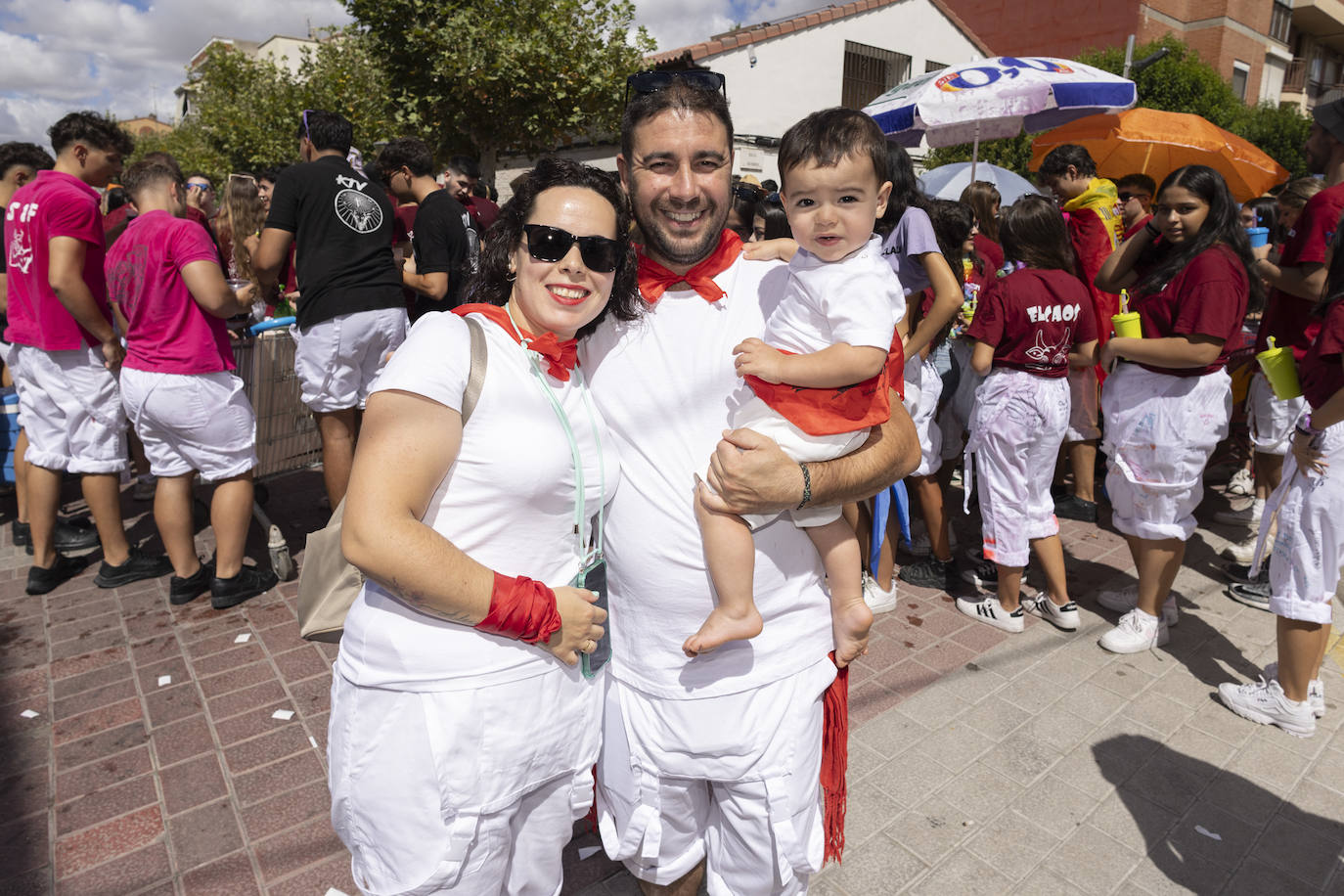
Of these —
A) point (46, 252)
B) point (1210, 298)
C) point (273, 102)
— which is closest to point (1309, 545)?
point (1210, 298)

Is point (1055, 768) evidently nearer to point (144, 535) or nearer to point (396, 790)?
point (396, 790)

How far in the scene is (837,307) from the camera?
1871mm

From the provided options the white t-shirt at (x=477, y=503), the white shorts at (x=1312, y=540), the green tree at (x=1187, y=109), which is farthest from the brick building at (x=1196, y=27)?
the white t-shirt at (x=477, y=503)

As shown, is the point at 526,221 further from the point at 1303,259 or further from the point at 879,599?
the point at 1303,259

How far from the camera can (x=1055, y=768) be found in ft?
10.1

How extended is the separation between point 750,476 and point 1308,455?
2.88 m

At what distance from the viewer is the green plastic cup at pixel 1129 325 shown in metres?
3.75

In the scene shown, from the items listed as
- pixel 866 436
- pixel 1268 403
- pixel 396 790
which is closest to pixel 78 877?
pixel 396 790

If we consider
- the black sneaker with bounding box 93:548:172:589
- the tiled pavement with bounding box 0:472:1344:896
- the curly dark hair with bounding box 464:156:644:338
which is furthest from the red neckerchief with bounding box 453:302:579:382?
the black sneaker with bounding box 93:548:172:589

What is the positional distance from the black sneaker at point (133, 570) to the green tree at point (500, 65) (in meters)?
12.8

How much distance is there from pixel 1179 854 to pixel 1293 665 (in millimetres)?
1223

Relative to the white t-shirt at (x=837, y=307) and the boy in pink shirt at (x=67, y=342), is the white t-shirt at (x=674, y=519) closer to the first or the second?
the white t-shirt at (x=837, y=307)

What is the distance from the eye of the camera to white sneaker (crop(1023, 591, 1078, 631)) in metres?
4.20

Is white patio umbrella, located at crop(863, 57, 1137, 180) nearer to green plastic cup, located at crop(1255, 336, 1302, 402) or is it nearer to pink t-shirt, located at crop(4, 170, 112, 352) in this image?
green plastic cup, located at crop(1255, 336, 1302, 402)
